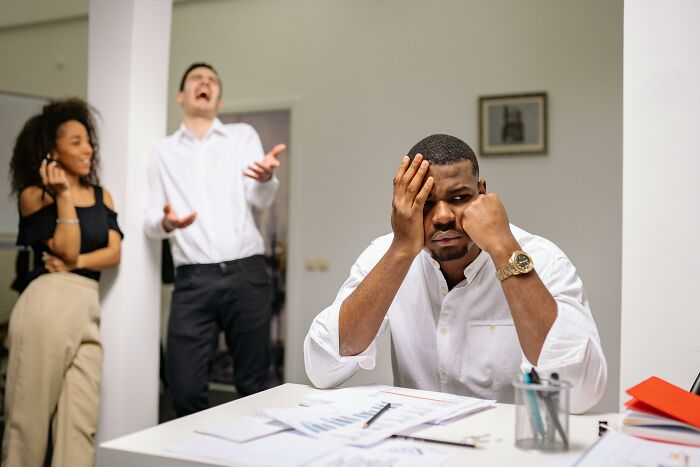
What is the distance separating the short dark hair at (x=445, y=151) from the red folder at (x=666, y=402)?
28.0 inches

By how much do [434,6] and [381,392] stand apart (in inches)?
145

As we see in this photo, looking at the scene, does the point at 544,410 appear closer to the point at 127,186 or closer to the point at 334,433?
the point at 334,433

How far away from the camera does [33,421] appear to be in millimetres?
2641

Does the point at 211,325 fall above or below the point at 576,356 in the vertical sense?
below

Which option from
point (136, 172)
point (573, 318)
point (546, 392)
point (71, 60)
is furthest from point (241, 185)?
point (71, 60)

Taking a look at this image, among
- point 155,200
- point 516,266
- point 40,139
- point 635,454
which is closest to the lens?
point 635,454

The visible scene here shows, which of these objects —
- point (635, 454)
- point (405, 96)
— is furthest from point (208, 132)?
point (635, 454)

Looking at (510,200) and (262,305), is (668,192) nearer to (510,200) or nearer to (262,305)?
(262,305)

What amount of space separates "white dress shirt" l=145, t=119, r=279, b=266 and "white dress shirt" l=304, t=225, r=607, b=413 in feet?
4.69

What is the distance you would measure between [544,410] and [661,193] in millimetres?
1076

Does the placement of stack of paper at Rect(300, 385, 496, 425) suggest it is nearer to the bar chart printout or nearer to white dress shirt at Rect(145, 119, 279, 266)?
the bar chart printout

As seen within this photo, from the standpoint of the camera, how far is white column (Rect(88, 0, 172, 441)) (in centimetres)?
309

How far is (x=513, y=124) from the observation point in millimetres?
4375

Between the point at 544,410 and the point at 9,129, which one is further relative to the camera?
the point at 9,129
